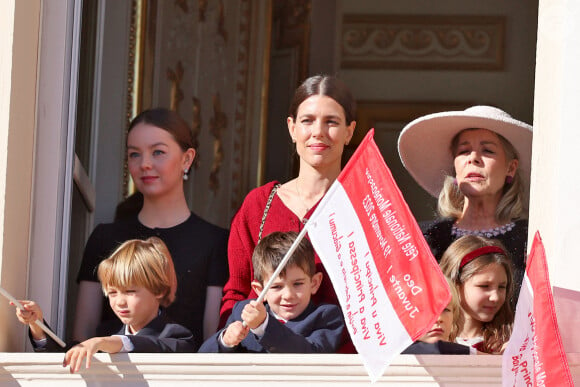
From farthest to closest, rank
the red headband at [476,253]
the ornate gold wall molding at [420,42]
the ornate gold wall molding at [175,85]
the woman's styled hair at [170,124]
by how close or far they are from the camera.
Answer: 1. the ornate gold wall molding at [420,42]
2. the ornate gold wall molding at [175,85]
3. the woman's styled hair at [170,124]
4. the red headband at [476,253]

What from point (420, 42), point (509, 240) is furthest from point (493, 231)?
point (420, 42)

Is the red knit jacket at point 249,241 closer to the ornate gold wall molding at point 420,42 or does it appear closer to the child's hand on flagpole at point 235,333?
the child's hand on flagpole at point 235,333

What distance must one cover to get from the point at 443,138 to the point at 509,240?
0.44 meters

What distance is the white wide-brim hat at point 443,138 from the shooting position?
5672 millimetres

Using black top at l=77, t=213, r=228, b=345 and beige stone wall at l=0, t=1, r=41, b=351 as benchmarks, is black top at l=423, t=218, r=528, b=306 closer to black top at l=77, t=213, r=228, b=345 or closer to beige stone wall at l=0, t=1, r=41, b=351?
black top at l=77, t=213, r=228, b=345

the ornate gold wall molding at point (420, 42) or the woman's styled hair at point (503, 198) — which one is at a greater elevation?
the ornate gold wall molding at point (420, 42)

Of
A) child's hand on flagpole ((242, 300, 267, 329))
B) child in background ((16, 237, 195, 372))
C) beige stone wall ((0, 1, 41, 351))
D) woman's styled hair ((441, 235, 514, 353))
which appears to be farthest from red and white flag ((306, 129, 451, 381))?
beige stone wall ((0, 1, 41, 351))

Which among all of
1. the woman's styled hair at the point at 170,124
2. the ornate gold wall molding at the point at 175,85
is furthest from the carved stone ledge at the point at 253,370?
the ornate gold wall molding at the point at 175,85

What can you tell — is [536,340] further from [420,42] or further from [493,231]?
[420,42]

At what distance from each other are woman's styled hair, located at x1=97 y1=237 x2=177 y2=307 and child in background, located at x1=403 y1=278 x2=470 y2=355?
715 millimetres

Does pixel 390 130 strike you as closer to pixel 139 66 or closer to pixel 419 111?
pixel 419 111

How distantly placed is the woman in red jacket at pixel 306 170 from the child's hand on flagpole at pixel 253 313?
0.51 m

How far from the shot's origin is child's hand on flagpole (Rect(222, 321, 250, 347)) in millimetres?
5098

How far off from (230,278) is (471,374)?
0.80m
